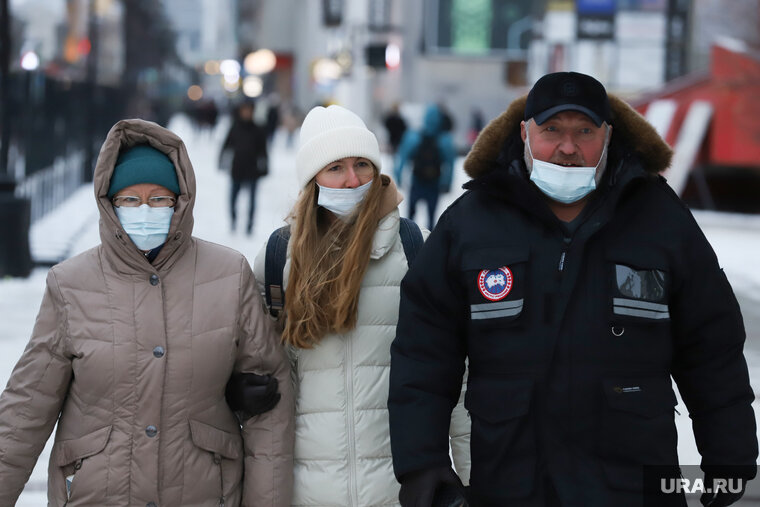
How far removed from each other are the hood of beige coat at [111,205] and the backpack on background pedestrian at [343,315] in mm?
418

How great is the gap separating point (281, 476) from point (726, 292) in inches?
55.3

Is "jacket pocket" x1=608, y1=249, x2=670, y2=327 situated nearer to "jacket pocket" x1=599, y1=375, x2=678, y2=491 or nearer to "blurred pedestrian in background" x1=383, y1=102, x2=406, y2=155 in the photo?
"jacket pocket" x1=599, y1=375, x2=678, y2=491

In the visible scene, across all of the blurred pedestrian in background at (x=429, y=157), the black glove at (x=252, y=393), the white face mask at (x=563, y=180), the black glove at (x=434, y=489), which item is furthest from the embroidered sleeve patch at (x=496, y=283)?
the blurred pedestrian in background at (x=429, y=157)

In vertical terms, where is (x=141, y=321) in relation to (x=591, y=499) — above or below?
above

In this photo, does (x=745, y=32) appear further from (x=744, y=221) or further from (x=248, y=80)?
(x=248, y=80)

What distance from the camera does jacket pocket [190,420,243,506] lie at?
11.2 feet

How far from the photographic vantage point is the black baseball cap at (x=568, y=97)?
10.4 feet

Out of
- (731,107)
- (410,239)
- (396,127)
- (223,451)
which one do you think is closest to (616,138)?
(410,239)

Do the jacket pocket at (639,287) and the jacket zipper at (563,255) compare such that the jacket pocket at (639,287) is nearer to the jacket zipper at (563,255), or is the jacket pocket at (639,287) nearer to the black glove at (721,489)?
the jacket zipper at (563,255)

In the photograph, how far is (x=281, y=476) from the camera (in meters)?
3.52

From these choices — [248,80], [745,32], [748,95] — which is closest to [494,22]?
[745,32]

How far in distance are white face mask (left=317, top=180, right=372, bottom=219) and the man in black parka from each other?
54 centimetres

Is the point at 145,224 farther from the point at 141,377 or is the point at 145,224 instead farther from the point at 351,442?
the point at 351,442

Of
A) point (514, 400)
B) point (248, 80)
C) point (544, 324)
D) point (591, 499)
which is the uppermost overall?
point (544, 324)
